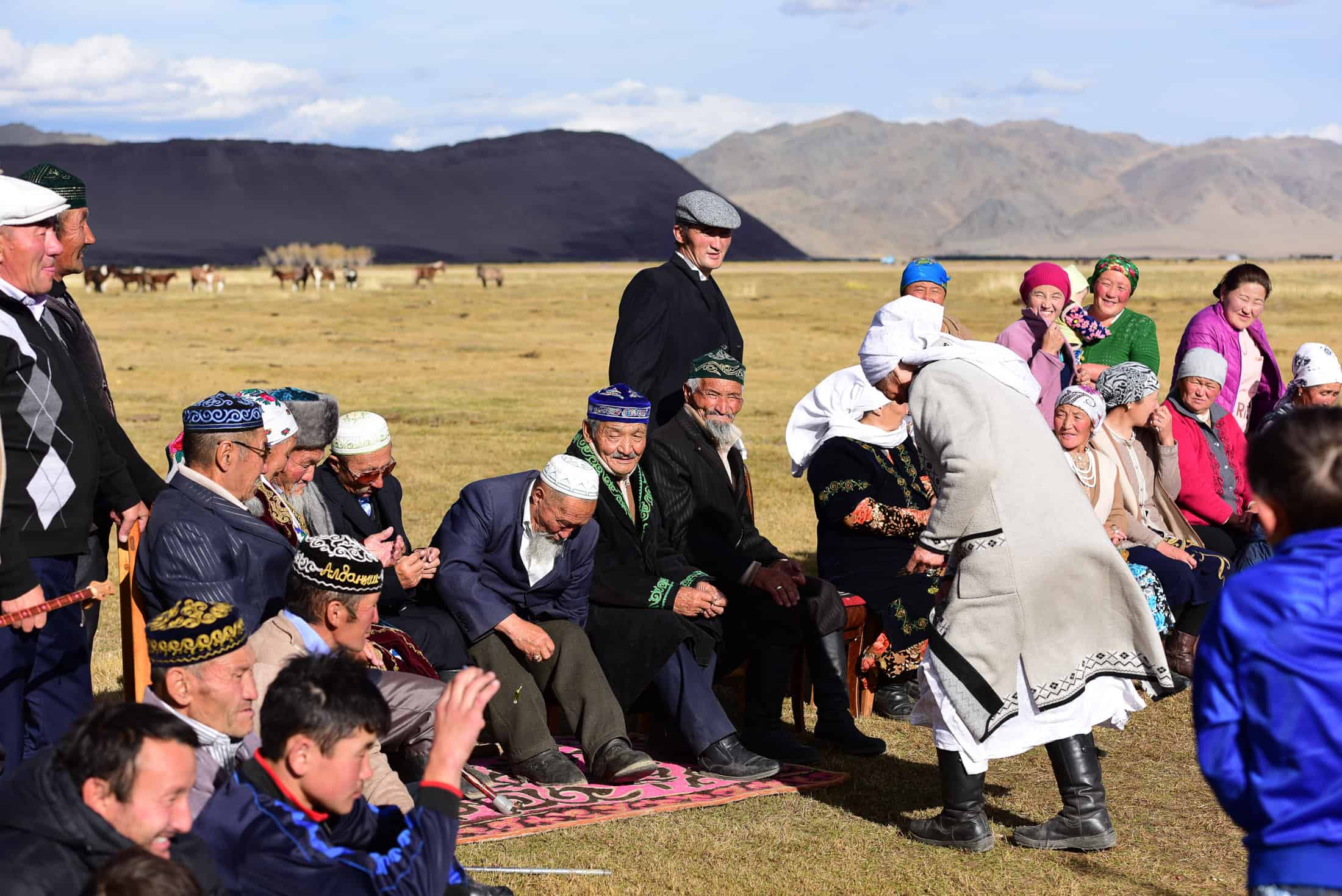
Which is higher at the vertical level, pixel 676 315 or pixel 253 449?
pixel 676 315

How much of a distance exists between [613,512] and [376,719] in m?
3.10

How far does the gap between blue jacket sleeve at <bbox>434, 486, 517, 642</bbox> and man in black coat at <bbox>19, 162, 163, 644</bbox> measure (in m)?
1.11

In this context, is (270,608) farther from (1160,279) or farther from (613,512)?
(1160,279)

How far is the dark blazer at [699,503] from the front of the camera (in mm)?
6312

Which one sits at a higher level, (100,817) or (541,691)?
(100,817)

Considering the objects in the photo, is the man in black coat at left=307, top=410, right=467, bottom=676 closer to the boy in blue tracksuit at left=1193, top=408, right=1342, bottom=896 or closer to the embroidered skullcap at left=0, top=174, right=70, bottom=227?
the embroidered skullcap at left=0, top=174, right=70, bottom=227

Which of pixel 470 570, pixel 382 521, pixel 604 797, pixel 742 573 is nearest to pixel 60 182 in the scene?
pixel 382 521

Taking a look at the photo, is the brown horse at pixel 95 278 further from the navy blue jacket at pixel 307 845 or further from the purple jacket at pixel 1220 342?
the navy blue jacket at pixel 307 845

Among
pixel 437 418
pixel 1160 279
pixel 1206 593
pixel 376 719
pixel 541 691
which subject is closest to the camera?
pixel 376 719

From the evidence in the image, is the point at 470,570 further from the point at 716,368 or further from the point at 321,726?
the point at 321,726

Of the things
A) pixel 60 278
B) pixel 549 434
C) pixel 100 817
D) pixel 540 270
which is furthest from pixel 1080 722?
pixel 540 270

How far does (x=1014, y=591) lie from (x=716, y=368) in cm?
210

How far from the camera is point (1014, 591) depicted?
472 centimetres

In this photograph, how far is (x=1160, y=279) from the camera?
54656mm
